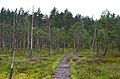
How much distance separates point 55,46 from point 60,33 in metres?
5.94

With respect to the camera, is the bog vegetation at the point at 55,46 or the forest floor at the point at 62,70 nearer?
the forest floor at the point at 62,70

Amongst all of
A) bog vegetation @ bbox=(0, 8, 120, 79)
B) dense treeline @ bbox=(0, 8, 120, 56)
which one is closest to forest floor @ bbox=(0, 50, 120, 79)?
bog vegetation @ bbox=(0, 8, 120, 79)

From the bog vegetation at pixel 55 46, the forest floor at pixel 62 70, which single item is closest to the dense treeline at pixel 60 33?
the bog vegetation at pixel 55 46

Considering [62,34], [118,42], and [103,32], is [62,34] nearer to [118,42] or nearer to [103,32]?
[118,42]

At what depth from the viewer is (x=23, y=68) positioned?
4228cm

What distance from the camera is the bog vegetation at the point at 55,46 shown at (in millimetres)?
37094

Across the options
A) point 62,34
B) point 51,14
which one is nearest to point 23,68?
point 62,34

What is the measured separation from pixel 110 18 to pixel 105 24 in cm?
219

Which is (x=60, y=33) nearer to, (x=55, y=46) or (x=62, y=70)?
(x=55, y=46)

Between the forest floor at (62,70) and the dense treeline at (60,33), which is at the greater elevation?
the dense treeline at (60,33)

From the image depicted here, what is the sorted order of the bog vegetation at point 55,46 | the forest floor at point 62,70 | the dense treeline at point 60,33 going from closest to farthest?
the forest floor at point 62,70, the bog vegetation at point 55,46, the dense treeline at point 60,33

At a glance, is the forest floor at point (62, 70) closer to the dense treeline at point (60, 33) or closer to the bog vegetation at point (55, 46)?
the bog vegetation at point (55, 46)

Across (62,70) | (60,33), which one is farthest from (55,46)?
(62,70)

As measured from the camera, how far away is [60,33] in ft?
399
